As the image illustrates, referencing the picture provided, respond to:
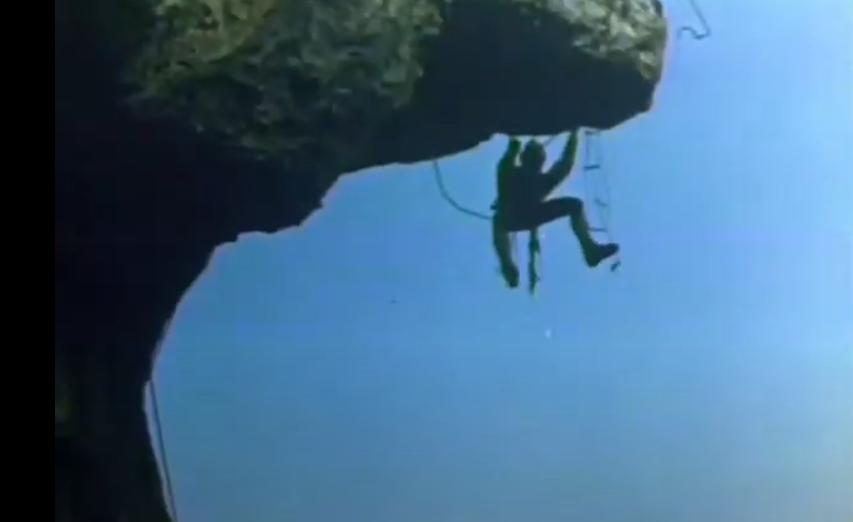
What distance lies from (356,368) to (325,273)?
22cm

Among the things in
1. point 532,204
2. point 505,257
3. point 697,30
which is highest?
point 697,30

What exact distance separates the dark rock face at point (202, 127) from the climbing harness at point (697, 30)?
0.57 ft

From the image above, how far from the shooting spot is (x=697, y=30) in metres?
2.54

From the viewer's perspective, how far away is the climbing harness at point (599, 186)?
2.52 metres

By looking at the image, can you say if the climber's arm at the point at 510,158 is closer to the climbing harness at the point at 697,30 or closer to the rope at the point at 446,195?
the rope at the point at 446,195

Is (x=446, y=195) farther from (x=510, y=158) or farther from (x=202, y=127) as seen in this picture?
(x=202, y=127)

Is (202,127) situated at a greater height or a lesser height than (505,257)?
greater

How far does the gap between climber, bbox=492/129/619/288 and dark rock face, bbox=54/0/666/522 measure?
0.11 m

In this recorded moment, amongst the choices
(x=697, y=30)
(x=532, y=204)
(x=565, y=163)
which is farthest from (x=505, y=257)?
(x=697, y=30)

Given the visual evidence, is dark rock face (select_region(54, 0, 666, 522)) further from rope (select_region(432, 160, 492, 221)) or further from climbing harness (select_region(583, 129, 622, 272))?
climbing harness (select_region(583, 129, 622, 272))

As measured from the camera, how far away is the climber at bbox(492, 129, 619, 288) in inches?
98.3

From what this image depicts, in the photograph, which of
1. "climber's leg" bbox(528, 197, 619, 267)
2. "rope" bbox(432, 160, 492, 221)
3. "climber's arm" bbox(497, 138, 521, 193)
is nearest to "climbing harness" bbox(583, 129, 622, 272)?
"climber's leg" bbox(528, 197, 619, 267)

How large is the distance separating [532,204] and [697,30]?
1.78ft

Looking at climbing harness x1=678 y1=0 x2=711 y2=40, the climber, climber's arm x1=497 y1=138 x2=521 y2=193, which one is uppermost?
climbing harness x1=678 y1=0 x2=711 y2=40
